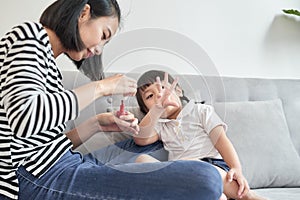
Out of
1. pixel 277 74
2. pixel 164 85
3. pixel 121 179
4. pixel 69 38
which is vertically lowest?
pixel 277 74

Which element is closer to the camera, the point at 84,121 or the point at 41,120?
the point at 41,120

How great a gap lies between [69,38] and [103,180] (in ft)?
1.22

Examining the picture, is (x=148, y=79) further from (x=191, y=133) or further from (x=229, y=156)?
(x=229, y=156)

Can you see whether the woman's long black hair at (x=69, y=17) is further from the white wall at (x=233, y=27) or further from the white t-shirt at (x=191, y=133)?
the white wall at (x=233, y=27)

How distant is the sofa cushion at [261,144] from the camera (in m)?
1.68

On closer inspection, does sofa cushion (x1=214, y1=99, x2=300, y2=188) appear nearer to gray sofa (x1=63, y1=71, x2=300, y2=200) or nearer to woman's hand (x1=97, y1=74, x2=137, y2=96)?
gray sofa (x1=63, y1=71, x2=300, y2=200)

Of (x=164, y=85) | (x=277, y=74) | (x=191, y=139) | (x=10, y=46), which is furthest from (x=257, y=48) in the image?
(x=10, y=46)

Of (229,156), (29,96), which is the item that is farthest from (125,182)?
(229,156)

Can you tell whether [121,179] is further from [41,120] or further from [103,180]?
[41,120]

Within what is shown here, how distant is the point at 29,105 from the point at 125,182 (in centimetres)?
27

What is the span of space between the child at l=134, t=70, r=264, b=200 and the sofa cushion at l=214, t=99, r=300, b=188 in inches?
8.6

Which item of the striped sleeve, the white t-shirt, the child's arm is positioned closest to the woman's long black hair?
the striped sleeve

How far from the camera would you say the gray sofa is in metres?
1.65

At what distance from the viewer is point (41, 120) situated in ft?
3.10
